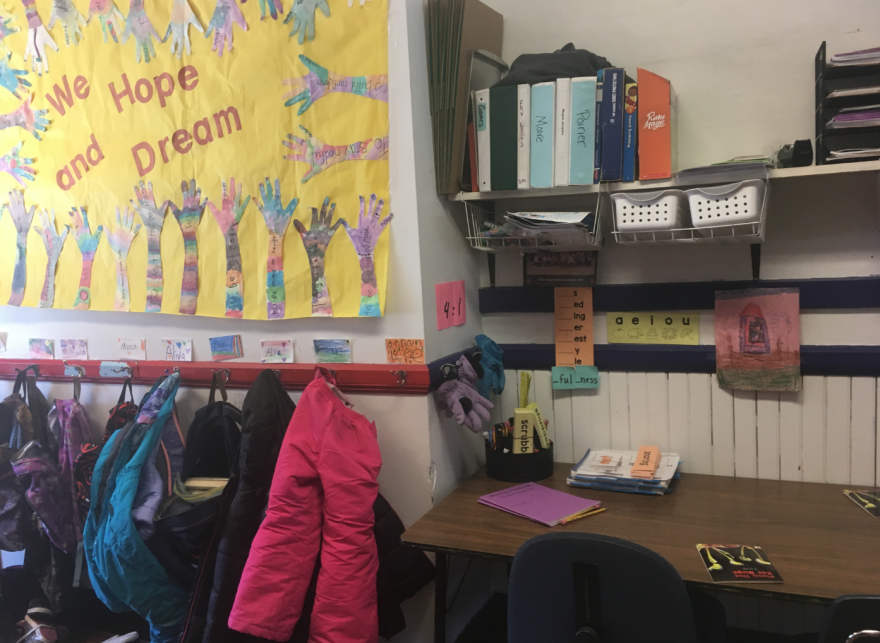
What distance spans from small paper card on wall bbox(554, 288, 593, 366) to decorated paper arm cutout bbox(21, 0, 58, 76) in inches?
70.6

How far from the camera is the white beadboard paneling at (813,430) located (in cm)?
174

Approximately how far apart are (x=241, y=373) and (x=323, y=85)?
2.83 ft

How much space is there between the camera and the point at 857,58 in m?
1.49

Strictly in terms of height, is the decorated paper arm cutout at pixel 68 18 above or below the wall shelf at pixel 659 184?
above

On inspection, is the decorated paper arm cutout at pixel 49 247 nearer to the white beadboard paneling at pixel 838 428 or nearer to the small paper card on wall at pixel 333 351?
the small paper card on wall at pixel 333 351

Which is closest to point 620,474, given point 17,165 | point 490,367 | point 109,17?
point 490,367

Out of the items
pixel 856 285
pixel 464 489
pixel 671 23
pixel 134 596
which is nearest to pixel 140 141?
pixel 134 596

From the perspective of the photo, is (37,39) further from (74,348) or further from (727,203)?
(727,203)

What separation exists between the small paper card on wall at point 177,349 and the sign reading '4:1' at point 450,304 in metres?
0.81

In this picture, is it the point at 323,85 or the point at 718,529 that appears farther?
the point at 323,85

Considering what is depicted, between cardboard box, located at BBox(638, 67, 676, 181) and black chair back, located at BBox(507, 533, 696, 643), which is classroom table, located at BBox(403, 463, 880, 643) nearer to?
black chair back, located at BBox(507, 533, 696, 643)

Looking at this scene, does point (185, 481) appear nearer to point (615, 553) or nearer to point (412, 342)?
point (412, 342)

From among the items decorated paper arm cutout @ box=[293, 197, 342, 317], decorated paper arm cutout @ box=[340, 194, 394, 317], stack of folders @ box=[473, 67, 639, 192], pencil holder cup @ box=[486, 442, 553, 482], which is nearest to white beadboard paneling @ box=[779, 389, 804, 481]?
pencil holder cup @ box=[486, 442, 553, 482]

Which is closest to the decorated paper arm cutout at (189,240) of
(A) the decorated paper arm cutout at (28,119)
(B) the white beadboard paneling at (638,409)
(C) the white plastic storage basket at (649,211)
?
(A) the decorated paper arm cutout at (28,119)
